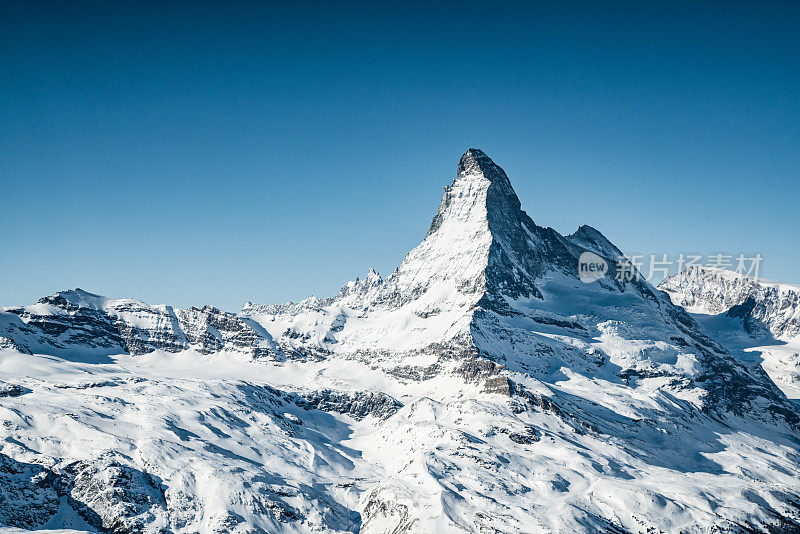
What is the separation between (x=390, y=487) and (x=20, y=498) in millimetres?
97940

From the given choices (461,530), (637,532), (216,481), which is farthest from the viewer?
(216,481)

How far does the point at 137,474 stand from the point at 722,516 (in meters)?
169

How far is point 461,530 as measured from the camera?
166875 mm

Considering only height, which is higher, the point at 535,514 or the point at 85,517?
the point at 535,514

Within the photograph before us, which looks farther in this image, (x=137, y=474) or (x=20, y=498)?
(x=137, y=474)

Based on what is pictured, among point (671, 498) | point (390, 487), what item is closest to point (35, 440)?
point (390, 487)

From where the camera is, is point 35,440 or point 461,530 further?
point 35,440

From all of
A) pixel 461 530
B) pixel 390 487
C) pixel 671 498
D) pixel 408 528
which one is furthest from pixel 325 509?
pixel 671 498

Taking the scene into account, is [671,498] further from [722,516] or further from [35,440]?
[35,440]

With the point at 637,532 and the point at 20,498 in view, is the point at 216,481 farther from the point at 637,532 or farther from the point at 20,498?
the point at 637,532

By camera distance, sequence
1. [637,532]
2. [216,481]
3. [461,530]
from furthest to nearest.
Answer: [216,481] → [637,532] → [461,530]

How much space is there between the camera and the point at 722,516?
7456 inches

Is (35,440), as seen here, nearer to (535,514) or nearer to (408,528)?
(408,528)

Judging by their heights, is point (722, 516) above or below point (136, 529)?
above
